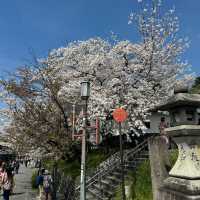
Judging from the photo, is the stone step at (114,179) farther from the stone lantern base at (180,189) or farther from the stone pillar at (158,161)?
the stone lantern base at (180,189)

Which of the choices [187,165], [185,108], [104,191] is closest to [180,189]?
[187,165]

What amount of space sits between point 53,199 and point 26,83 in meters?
8.78

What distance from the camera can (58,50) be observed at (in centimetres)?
2556

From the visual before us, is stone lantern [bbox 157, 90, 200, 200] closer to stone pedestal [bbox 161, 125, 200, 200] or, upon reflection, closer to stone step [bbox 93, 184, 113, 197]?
stone pedestal [bbox 161, 125, 200, 200]

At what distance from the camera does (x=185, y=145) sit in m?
7.25

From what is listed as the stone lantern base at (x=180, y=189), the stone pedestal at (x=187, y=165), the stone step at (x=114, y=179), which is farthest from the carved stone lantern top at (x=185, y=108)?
the stone step at (x=114, y=179)

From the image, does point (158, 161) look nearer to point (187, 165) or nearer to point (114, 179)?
point (187, 165)

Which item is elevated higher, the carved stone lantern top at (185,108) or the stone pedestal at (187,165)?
the carved stone lantern top at (185,108)

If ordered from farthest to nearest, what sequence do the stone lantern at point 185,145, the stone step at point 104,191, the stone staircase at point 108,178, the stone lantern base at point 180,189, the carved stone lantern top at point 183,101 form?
1. the stone staircase at point 108,178
2. the stone step at point 104,191
3. the carved stone lantern top at point 183,101
4. the stone lantern at point 185,145
5. the stone lantern base at point 180,189

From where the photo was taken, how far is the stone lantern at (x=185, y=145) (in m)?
7.03

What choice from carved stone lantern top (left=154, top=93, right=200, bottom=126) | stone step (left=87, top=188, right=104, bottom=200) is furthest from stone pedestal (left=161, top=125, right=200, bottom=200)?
stone step (left=87, top=188, right=104, bottom=200)

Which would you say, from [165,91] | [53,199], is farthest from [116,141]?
[53,199]

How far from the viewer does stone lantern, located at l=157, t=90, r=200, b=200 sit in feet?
23.1

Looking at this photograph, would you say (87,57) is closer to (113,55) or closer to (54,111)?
(113,55)
